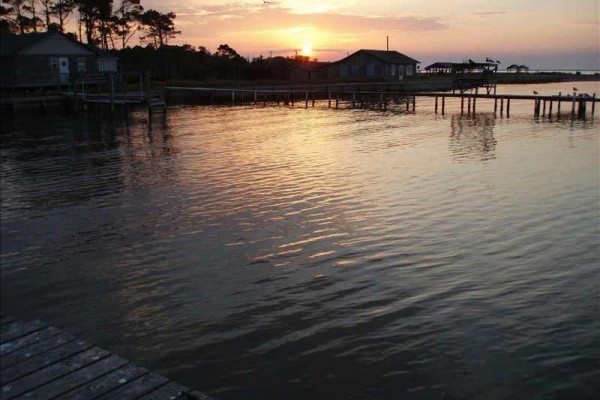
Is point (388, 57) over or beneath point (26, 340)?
over

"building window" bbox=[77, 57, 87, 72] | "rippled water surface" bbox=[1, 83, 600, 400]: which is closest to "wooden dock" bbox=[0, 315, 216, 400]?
"rippled water surface" bbox=[1, 83, 600, 400]

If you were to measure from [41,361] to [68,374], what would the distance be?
0.57m

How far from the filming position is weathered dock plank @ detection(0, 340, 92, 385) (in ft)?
20.0

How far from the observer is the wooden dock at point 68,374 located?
568cm

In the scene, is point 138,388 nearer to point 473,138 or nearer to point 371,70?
point 473,138

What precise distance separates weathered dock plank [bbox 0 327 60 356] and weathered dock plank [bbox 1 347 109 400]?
2.62ft

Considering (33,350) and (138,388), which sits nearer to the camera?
(138,388)

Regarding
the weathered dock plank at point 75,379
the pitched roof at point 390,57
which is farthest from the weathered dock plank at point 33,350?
the pitched roof at point 390,57

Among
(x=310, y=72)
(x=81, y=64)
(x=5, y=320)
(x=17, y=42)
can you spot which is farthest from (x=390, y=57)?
(x=5, y=320)

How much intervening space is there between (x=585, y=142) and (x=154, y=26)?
8144 cm

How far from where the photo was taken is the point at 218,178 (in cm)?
2072

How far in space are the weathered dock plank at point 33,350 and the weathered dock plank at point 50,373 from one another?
44 cm

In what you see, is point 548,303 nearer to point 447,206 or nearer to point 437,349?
point 437,349

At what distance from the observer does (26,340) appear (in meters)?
6.99
